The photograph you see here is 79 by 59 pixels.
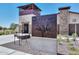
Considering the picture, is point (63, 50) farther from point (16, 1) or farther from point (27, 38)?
point (16, 1)

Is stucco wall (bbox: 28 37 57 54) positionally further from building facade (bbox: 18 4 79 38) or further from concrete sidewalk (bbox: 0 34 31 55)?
concrete sidewalk (bbox: 0 34 31 55)

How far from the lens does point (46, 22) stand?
2902 mm

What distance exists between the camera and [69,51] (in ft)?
9.21

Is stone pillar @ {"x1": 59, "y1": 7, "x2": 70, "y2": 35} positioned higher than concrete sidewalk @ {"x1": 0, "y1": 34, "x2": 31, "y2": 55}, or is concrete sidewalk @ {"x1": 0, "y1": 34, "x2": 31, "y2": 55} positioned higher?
stone pillar @ {"x1": 59, "y1": 7, "x2": 70, "y2": 35}

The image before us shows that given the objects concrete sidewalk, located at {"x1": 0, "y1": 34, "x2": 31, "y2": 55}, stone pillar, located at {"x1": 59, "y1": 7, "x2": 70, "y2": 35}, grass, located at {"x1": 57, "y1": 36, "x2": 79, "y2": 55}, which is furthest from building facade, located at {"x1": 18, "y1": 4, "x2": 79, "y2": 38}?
concrete sidewalk, located at {"x1": 0, "y1": 34, "x2": 31, "y2": 55}

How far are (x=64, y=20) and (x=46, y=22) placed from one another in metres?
0.35

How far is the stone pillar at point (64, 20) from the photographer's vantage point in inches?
112

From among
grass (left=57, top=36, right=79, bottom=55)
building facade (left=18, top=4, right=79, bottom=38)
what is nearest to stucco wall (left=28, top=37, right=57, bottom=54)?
building facade (left=18, top=4, right=79, bottom=38)

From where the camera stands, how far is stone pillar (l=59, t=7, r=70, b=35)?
2844 millimetres

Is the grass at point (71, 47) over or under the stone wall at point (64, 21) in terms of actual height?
under

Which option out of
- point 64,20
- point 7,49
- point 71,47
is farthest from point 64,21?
point 7,49

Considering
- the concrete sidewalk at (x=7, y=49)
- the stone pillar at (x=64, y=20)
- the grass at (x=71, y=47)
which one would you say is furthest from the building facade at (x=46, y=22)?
the concrete sidewalk at (x=7, y=49)

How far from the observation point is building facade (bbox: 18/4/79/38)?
2.84 metres

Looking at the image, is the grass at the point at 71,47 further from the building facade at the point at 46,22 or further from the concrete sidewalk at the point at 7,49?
the concrete sidewalk at the point at 7,49
